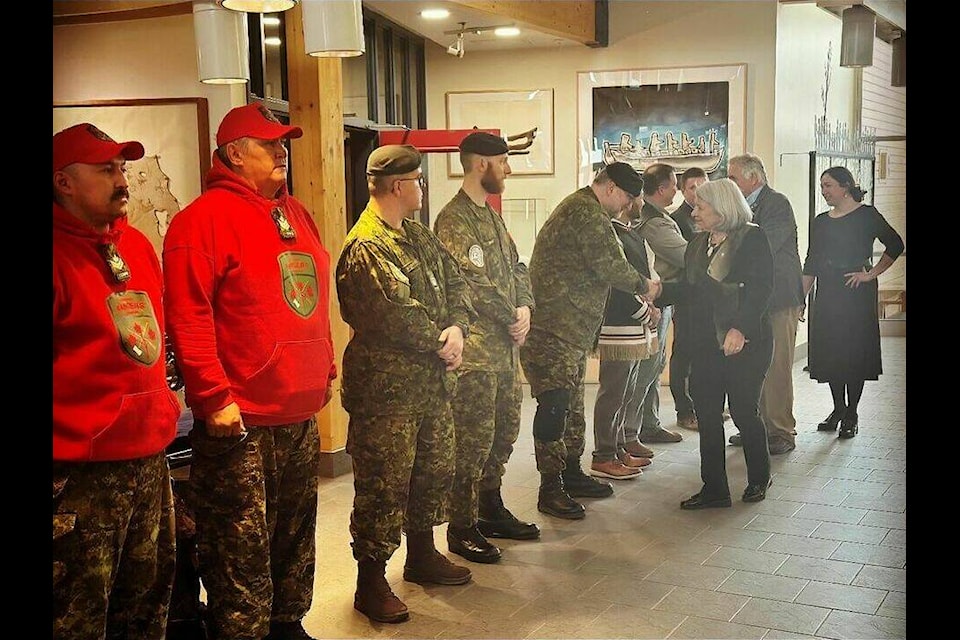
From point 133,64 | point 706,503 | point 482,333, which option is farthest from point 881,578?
point 133,64

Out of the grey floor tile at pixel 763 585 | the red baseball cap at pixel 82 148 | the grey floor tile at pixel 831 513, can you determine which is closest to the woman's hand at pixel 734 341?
the grey floor tile at pixel 831 513

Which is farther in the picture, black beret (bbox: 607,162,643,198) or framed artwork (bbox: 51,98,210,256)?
black beret (bbox: 607,162,643,198)

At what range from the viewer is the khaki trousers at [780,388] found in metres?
3.74

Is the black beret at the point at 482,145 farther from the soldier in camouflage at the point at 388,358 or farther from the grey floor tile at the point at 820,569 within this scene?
the grey floor tile at the point at 820,569

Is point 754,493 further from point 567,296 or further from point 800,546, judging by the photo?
point 567,296

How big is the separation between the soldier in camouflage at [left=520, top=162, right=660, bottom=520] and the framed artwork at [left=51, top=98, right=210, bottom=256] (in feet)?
A: 4.20

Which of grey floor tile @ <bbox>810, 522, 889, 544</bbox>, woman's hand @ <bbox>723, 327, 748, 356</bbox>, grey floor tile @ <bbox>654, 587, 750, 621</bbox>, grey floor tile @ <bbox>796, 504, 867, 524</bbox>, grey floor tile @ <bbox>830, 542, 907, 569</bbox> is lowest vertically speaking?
grey floor tile @ <bbox>654, 587, 750, 621</bbox>

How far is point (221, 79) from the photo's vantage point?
9.52 feet

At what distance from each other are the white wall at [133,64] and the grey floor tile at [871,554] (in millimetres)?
2571

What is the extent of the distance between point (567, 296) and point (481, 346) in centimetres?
62

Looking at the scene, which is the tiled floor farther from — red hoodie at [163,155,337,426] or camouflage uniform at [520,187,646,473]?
red hoodie at [163,155,337,426]

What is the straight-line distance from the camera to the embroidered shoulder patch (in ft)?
11.0

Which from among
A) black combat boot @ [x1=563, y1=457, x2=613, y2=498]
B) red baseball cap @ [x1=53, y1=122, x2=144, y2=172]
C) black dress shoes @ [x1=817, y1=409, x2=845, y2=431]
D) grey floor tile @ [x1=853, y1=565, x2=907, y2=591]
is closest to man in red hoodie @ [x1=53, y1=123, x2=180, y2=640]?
red baseball cap @ [x1=53, y1=122, x2=144, y2=172]
